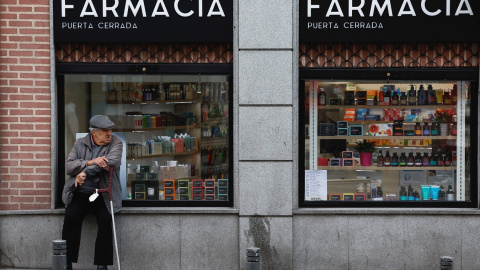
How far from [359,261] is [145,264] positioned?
2836 millimetres

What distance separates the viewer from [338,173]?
1008 cm

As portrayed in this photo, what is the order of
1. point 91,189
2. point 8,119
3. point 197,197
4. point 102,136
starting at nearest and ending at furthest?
1. point 91,189
2. point 102,136
3. point 8,119
4. point 197,197

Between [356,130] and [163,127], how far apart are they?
2.70m

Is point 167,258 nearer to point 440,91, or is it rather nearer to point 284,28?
point 284,28

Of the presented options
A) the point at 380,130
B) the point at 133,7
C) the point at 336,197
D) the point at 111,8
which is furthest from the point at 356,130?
the point at 111,8

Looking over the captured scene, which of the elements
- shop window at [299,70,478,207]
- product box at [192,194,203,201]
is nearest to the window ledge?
shop window at [299,70,478,207]

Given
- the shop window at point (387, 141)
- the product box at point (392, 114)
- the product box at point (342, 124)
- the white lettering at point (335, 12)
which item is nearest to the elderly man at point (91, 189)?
the shop window at point (387, 141)

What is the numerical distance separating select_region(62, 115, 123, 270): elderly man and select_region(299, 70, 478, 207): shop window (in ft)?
8.56

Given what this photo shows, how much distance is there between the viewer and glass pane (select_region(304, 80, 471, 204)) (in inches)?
391

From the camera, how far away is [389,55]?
9.70 meters

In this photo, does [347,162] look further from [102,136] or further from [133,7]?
[133,7]

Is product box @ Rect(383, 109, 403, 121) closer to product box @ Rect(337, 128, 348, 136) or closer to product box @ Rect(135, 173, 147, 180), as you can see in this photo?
product box @ Rect(337, 128, 348, 136)

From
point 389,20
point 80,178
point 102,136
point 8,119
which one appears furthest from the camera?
point 8,119

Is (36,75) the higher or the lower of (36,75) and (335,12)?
the lower
